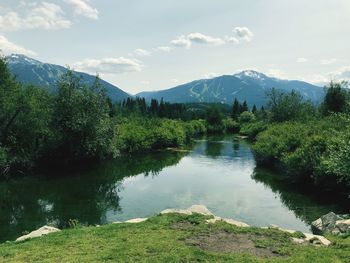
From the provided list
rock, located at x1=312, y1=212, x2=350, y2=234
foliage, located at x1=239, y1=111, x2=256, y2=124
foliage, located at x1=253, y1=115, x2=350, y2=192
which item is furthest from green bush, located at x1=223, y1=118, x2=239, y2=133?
rock, located at x1=312, y1=212, x2=350, y2=234

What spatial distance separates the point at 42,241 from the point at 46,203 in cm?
1798

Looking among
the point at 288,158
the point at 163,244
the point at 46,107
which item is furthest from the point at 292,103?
the point at 163,244

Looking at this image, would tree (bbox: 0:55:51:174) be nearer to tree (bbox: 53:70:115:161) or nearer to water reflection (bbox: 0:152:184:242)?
tree (bbox: 53:70:115:161)

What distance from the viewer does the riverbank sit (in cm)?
1492

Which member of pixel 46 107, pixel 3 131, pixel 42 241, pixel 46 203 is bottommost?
pixel 46 203

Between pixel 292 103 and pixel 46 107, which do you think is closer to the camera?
pixel 46 107

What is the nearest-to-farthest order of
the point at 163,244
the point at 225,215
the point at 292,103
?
the point at 163,244 < the point at 225,215 < the point at 292,103

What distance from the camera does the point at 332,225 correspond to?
75.4ft

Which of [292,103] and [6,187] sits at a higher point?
[292,103]

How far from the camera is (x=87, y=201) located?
35.4m

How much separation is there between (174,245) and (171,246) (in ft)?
0.72

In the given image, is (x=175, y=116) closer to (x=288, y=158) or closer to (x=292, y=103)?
(x=292, y=103)

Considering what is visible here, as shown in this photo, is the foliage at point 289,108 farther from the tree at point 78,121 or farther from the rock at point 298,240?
the rock at point 298,240

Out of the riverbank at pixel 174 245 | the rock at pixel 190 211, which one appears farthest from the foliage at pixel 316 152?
the rock at pixel 190 211
